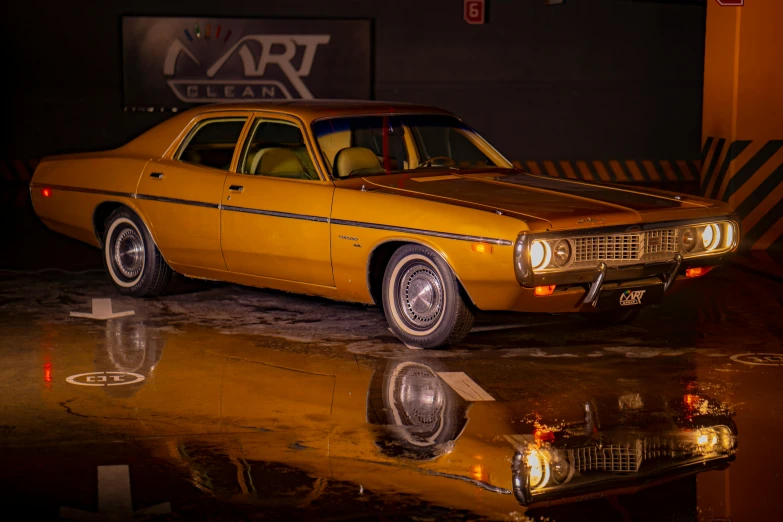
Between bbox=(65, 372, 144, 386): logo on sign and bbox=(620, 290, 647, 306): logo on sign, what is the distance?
9.59 feet

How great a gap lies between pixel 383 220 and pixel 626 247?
1513 mm

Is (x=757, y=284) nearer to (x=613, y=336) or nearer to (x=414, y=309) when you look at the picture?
(x=613, y=336)

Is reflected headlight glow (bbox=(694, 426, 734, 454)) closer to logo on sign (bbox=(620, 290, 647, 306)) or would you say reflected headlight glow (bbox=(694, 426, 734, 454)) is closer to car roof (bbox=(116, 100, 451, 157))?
logo on sign (bbox=(620, 290, 647, 306))

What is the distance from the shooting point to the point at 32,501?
5336 mm

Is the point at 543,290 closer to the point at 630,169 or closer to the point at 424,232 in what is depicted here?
A: the point at 424,232

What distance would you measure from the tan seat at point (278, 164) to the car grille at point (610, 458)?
3.79 meters

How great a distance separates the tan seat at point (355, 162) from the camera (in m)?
9.12

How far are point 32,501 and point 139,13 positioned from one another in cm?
1602

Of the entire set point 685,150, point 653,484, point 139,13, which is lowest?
point 653,484

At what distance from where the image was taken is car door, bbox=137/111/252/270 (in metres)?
9.63

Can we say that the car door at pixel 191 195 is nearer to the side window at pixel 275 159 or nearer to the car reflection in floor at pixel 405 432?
the side window at pixel 275 159

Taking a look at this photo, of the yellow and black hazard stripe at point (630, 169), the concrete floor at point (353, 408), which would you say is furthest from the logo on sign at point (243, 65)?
the concrete floor at point (353, 408)

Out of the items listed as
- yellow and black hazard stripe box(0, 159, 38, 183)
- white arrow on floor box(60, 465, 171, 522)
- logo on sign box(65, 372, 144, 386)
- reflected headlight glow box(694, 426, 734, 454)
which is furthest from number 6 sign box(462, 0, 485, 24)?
white arrow on floor box(60, 465, 171, 522)

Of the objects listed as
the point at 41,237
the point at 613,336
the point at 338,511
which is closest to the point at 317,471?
the point at 338,511
